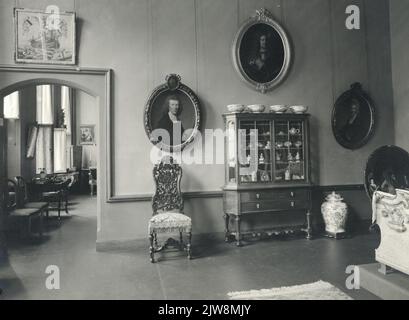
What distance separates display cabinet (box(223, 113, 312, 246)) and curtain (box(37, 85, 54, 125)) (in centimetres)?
784

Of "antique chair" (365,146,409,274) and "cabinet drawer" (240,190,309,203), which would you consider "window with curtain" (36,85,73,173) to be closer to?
"cabinet drawer" (240,190,309,203)

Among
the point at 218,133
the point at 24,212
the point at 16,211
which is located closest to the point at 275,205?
the point at 218,133

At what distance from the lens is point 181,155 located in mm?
5801

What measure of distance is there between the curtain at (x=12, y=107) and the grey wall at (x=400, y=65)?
8.11 m

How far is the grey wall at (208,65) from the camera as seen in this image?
Answer: 217 inches

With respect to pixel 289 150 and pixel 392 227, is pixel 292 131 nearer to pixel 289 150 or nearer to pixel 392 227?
pixel 289 150

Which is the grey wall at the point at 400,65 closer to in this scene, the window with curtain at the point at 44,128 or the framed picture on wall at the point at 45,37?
the framed picture on wall at the point at 45,37

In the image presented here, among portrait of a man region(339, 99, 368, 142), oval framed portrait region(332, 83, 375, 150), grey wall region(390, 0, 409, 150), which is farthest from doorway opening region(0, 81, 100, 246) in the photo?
grey wall region(390, 0, 409, 150)

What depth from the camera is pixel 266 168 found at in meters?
5.93

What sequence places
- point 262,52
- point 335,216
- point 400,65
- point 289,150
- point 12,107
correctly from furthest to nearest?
point 12,107 → point 400,65 → point 262,52 → point 289,150 → point 335,216

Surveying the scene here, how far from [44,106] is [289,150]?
8650 mm

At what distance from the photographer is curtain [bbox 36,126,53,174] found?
10.8m
